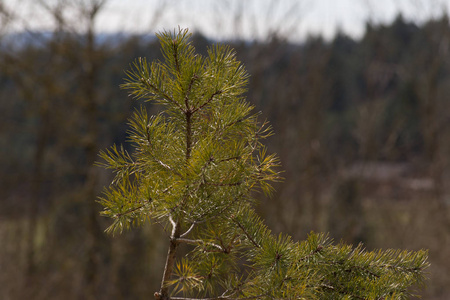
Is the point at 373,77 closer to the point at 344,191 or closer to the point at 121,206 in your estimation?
the point at 344,191

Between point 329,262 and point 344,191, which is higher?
point 329,262

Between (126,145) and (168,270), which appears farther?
(126,145)

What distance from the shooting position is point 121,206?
985 mm

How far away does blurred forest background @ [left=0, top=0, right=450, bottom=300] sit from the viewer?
704 centimetres

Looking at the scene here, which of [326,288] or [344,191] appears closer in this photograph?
[326,288]

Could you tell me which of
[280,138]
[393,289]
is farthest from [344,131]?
[393,289]

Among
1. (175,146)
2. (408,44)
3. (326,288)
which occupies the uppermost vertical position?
(408,44)

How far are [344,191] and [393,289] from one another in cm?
930

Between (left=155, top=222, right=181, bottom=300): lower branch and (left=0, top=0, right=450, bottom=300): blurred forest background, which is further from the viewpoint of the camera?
(left=0, top=0, right=450, bottom=300): blurred forest background

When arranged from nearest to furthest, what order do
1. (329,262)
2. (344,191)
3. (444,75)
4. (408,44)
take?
(329,262) → (344,191) → (444,75) → (408,44)

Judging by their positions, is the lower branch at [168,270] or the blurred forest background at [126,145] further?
the blurred forest background at [126,145]

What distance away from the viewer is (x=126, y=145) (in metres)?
6.91

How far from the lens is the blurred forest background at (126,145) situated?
704 centimetres

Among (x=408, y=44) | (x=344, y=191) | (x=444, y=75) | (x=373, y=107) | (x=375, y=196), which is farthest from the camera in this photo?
(x=408, y=44)
